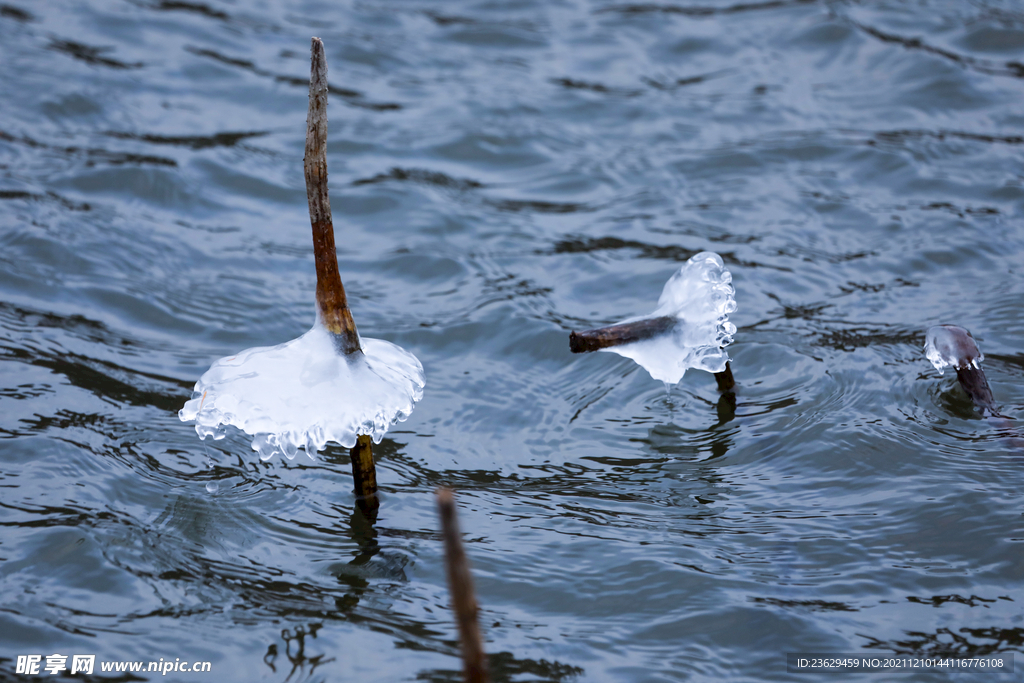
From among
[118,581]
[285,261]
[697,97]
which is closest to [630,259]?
[285,261]

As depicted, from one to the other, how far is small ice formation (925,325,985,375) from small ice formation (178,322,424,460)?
1761 millimetres

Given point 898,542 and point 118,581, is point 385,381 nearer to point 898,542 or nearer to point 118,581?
point 118,581

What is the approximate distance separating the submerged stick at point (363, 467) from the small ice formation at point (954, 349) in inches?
72.8

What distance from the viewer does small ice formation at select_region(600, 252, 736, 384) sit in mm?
2686

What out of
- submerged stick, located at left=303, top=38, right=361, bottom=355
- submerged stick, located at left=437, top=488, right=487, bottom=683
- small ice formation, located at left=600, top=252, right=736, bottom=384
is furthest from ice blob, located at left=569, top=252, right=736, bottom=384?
submerged stick, located at left=437, top=488, right=487, bottom=683

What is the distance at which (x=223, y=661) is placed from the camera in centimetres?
220

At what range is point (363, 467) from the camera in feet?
7.79

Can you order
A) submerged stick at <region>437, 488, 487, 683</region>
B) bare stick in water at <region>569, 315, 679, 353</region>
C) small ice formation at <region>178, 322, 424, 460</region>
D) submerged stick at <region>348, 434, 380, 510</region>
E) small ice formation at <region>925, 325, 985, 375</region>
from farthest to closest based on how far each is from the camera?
small ice formation at <region>925, 325, 985, 375</region>, bare stick in water at <region>569, 315, 679, 353</region>, submerged stick at <region>348, 434, 380, 510</region>, small ice formation at <region>178, 322, 424, 460</region>, submerged stick at <region>437, 488, 487, 683</region>

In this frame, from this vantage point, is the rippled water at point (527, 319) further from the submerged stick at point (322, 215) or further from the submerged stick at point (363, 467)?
the submerged stick at point (322, 215)

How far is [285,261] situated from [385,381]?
244 cm

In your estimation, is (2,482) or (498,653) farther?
(2,482)

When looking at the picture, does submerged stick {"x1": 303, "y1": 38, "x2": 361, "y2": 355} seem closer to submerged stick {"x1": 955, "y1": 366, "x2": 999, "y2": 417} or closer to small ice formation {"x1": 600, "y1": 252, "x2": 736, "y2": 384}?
small ice formation {"x1": 600, "y1": 252, "x2": 736, "y2": 384}

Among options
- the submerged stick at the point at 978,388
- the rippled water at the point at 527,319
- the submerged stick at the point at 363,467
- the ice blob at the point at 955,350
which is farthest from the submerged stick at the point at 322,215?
the submerged stick at the point at 978,388

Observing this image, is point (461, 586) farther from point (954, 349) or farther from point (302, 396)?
point (954, 349)
